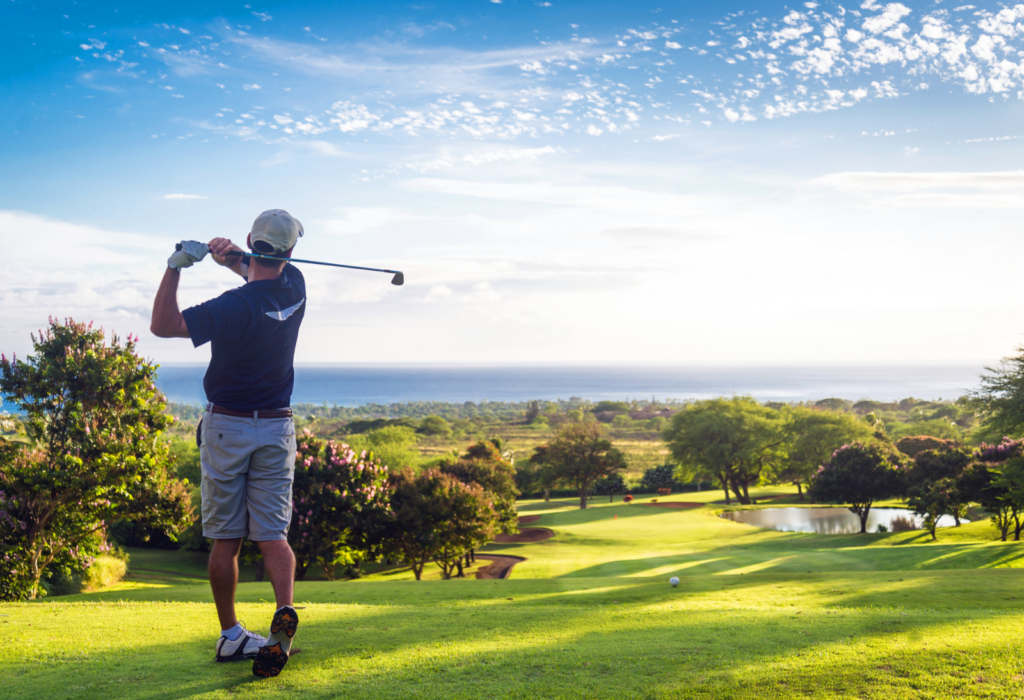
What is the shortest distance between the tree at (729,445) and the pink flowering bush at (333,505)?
33113 mm

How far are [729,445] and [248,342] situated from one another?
1927 inches

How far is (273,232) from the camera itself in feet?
13.4

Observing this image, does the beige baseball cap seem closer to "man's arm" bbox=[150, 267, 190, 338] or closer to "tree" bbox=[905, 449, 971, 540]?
"man's arm" bbox=[150, 267, 190, 338]

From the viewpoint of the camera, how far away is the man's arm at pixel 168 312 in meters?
3.58

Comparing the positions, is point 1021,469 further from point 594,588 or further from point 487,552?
point 487,552

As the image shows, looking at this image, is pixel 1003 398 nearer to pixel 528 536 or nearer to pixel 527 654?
pixel 528 536

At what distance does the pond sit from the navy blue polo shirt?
125 feet

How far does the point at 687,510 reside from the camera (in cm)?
4516

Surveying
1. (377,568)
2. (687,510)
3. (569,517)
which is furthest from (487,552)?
(687,510)

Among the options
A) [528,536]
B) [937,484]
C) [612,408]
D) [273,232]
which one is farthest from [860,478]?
[612,408]

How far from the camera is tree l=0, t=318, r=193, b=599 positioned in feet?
40.5

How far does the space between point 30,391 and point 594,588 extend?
1345 cm

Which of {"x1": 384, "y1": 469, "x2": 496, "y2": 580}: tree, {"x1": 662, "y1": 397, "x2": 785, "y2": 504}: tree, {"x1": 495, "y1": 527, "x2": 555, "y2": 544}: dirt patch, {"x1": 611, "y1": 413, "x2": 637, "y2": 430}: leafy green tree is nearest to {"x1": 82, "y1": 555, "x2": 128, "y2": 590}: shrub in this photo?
{"x1": 384, "y1": 469, "x2": 496, "y2": 580}: tree

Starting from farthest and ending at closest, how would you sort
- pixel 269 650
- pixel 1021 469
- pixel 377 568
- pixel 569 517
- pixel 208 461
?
pixel 569 517 < pixel 377 568 < pixel 1021 469 < pixel 208 461 < pixel 269 650
